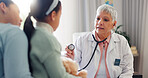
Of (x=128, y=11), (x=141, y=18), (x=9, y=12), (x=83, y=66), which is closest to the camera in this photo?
(x=9, y=12)

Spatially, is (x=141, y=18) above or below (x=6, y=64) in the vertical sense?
above

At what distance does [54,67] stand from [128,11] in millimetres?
3212

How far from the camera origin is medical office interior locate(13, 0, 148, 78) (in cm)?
335

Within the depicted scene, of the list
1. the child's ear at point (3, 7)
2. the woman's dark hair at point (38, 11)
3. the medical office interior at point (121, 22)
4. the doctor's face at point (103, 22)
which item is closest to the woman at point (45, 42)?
the woman's dark hair at point (38, 11)

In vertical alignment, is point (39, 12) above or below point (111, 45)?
above

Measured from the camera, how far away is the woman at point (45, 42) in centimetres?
73

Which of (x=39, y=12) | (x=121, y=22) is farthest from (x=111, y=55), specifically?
(x=121, y=22)

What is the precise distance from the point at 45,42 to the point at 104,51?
1.16 metres

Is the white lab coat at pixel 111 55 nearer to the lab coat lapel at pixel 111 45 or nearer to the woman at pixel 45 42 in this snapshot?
the lab coat lapel at pixel 111 45

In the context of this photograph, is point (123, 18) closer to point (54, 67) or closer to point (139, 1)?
point (139, 1)

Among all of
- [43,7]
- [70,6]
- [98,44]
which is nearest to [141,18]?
[70,6]

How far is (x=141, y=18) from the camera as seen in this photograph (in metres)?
3.35

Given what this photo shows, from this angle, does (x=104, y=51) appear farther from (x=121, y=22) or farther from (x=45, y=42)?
(x=121, y=22)

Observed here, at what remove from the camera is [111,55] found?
182 cm
